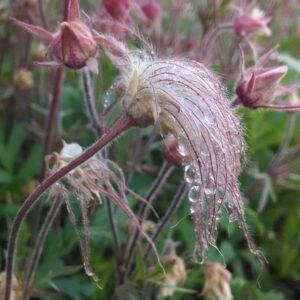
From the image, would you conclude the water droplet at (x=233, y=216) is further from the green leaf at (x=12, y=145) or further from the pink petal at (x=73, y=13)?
the green leaf at (x=12, y=145)

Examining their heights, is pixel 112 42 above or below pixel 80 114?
above

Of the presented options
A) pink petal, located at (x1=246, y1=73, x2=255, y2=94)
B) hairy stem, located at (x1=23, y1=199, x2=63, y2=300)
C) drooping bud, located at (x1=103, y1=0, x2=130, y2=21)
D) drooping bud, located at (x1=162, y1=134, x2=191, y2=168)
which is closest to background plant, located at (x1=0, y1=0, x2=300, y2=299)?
drooping bud, located at (x1=103, y1=0, x2=130, y2=21)

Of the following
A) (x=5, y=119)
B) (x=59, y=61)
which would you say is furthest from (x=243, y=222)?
(x=5, y=119)

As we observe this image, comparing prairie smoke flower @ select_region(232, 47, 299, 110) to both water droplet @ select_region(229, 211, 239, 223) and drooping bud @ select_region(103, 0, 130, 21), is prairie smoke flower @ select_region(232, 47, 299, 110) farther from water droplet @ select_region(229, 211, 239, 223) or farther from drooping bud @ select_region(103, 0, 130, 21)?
drooping bud @ select_region(103, 0, 130, 21)

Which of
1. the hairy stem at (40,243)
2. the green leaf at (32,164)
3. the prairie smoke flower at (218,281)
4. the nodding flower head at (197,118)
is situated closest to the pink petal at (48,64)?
the nodding flower head at (197,118)

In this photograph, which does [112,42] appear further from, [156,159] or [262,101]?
[156,159]

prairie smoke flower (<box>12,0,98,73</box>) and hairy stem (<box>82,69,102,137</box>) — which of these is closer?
→ prairie smoke flower (<box>12,0,98,73</box>)

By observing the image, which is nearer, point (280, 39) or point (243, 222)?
point (243, 222)
